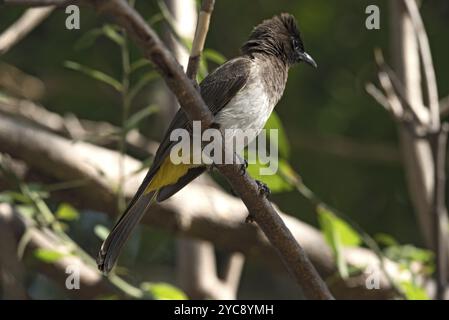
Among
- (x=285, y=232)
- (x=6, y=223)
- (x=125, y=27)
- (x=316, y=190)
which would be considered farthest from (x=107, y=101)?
(x=125, y=27)

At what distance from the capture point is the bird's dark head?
353cm

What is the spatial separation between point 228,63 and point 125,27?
1558 mm

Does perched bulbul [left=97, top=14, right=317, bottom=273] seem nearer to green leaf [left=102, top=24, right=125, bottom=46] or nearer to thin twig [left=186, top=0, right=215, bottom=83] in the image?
green leaf [left=102, top=24, right=125, bottom=46]

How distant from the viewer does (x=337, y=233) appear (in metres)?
3.35

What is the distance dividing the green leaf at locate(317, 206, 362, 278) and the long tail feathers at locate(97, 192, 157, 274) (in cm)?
75

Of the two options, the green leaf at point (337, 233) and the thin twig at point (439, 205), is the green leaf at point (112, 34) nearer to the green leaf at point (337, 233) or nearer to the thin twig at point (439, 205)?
the green leaf at point (337, 233)

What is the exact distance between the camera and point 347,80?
5.04 meters

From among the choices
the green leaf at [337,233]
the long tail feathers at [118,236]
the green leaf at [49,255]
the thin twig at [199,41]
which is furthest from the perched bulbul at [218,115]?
the thin twig at [199,41]

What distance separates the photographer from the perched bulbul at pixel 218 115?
296 centimetres

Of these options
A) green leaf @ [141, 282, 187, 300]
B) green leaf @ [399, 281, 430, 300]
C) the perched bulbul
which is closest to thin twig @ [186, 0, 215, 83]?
the perched bulbul

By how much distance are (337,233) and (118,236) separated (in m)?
0.94
